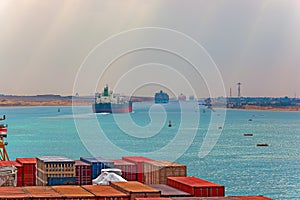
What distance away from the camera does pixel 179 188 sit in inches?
1258

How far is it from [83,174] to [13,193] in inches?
446

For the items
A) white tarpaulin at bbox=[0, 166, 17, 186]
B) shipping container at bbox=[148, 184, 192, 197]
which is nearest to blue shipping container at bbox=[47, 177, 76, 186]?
white tarpaulin at bbox=[0, 166, 17, 186]

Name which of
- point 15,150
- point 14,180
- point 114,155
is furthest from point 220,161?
point 14,180

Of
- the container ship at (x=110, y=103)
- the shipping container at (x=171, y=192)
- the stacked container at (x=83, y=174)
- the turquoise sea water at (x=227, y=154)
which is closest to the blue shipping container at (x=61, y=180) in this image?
the stacked container at (x=83, y=174)

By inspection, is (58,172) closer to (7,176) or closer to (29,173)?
(7,176)

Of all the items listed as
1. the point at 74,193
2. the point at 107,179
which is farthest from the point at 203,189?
the point at 107,179

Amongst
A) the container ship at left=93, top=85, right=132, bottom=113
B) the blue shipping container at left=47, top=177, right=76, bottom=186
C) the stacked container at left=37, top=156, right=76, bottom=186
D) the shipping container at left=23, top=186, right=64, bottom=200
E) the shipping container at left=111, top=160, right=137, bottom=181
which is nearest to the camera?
the shipping container at left=23, top=186, right=64, bottom=200

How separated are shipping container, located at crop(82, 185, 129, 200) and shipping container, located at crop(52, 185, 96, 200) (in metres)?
0.30

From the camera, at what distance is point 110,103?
156 metres

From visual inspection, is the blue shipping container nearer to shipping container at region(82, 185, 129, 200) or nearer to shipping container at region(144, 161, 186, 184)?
shipping container at region(144, 161, 186, 184)

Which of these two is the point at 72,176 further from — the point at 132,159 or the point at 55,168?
the point at 132,159

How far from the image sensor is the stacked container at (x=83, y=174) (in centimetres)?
3900

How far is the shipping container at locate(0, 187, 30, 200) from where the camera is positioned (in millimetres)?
27297

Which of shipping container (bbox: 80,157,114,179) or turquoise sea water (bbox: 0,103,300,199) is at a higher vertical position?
shipping container (bbox: 80,157,114,179)
